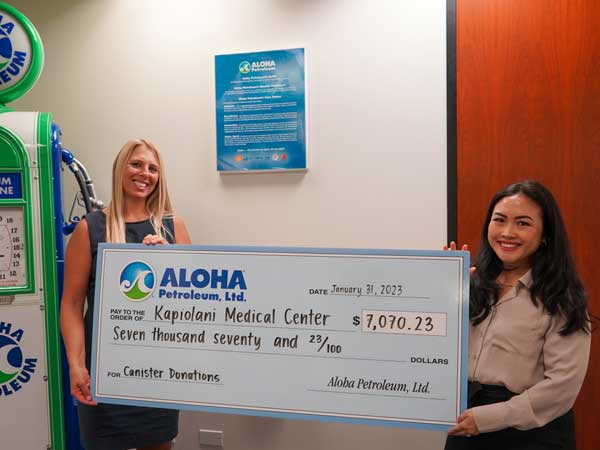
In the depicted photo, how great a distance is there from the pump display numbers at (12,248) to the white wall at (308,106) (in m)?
0.65

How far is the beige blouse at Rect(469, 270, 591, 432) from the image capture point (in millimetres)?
1417

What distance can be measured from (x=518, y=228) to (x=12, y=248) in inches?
70.5

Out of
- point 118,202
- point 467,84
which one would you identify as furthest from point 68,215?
point 467,84

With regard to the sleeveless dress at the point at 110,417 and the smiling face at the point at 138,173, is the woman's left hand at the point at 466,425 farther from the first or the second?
the smiling face at the point at 138,173

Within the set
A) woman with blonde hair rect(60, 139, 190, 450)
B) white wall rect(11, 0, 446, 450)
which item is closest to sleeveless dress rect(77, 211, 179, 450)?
woman with blonde hair rect(60, 139, 190, 450)

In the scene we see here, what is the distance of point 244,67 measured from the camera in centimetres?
244

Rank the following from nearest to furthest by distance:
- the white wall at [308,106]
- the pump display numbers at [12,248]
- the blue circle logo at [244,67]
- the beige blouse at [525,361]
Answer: the beige blouse at [525,361]
the pump display numbers at [12,248]
the white wall at [308,106]
the blue circle logo at [244,67]

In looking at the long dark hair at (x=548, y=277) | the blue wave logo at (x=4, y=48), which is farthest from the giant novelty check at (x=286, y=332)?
the blue wave logo at (x=4, y=48)

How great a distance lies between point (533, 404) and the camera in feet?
4.64

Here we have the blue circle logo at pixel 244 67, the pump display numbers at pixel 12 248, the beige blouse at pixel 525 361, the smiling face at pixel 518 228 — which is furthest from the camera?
the blue circle logo at pixel 244 67

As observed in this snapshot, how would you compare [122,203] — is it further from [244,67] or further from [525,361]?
[525,361]

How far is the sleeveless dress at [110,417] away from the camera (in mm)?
1915

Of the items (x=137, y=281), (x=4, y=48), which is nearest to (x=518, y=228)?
(x=137, y=281)

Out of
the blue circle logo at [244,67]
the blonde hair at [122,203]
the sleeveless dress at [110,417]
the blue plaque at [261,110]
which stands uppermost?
the blue circle logo at [244,67]
